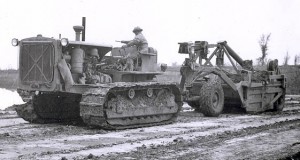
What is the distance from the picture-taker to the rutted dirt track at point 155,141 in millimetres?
8516

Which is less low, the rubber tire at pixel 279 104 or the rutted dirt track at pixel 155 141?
the rubber tire at pixel 279 104

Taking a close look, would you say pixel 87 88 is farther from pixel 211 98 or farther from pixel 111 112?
pixel 211 98

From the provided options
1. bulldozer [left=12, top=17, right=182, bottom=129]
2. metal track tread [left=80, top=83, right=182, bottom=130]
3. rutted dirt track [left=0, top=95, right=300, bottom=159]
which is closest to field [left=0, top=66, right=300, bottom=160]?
rutted dirt track [left=0, top=95, right=300, bottom=159]

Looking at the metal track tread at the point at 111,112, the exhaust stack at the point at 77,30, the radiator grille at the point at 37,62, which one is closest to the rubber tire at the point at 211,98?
the metal track tread at the point at 111,112

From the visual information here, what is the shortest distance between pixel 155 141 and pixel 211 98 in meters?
6.15

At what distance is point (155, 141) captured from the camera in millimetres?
10227

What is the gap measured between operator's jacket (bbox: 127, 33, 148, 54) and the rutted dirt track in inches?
88.6

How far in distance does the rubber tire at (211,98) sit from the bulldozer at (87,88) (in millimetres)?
2024

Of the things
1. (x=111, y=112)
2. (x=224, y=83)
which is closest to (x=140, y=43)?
(x=111, y=112)

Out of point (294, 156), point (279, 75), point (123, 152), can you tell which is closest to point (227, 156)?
point (294, 156)

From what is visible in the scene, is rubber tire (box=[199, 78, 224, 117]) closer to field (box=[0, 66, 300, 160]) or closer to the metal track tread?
field (box=[0, 66, 300, 160])

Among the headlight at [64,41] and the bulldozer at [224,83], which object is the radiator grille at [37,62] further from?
the bulldozer at [224,83]

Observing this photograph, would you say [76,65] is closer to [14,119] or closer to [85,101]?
[85,101]

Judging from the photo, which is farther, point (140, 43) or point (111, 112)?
point (140, 43)
